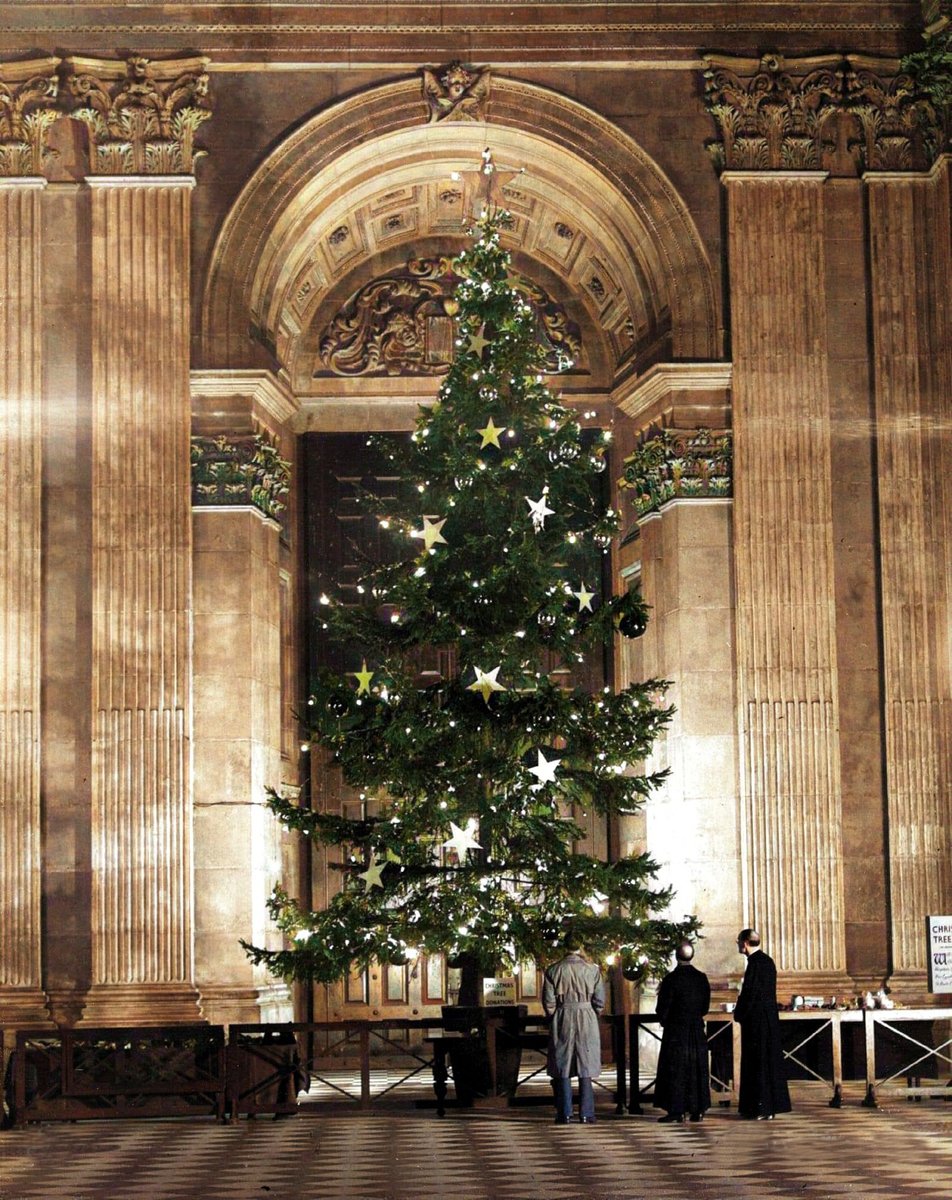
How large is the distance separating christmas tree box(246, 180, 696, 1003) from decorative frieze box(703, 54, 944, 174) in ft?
12.5

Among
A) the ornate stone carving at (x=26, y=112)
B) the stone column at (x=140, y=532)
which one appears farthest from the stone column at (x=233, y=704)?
the ornate stone carving at (x=26, y=112)

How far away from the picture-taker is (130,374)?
23.1 metres

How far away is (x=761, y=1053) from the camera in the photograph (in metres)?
18.5

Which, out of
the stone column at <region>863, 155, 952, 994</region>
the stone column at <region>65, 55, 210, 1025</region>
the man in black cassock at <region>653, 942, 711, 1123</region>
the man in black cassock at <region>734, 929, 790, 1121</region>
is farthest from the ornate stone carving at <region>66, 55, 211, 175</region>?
the man in black cassock at <region>734, 929, 790, 1121</region>

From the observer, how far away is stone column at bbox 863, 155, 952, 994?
22.7m

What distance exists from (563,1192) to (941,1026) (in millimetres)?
9238

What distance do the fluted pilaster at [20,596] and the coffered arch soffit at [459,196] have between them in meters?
1.90

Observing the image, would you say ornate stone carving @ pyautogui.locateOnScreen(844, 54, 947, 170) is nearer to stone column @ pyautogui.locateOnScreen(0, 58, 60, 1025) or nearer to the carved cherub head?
the carved cherub head

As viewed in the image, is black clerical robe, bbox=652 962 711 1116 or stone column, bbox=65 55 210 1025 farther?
stone column, bbox=65 55 210 1025

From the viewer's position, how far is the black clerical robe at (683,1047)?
18422 millimetres

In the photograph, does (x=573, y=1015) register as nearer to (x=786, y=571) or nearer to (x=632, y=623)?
(x=632, y=623)

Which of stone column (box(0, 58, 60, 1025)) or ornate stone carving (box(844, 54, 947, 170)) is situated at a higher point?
ornate stone carving (box(844, 54, 947, 170))

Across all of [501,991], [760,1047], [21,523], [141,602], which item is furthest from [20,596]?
[760,1047]

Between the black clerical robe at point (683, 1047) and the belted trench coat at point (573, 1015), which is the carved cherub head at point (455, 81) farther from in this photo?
the black clerical robe at point (683, 1047)
